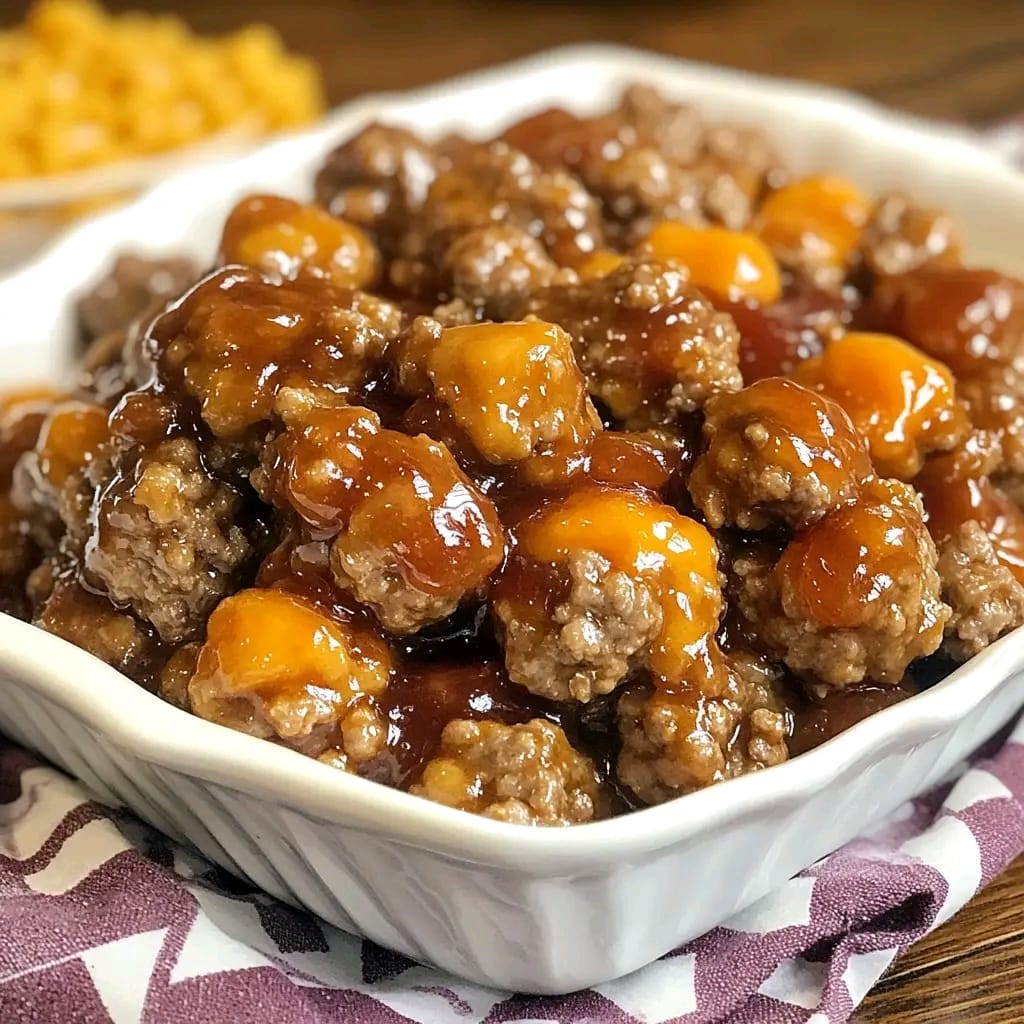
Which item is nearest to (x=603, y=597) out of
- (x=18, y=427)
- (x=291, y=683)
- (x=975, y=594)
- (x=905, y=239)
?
(x=291, y=683)

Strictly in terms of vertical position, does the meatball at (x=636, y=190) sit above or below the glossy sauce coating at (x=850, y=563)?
above

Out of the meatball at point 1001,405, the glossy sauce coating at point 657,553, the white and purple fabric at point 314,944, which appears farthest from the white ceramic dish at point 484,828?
the meatball at point 1001,405

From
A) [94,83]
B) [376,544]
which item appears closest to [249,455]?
[376,544]

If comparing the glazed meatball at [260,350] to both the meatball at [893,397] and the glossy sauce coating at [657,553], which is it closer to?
the glossy sauce coating at [657,553]

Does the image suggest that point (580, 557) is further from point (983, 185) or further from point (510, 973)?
point (983, 185)

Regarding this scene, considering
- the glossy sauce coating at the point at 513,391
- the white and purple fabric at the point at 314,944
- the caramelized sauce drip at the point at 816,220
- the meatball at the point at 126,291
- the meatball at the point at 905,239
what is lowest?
the white and purple fabric at the point at 314,944

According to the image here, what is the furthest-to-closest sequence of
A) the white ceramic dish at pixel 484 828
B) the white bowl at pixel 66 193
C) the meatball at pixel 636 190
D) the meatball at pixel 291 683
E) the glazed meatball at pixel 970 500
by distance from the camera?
the white bowl at pixel 66 193 < the meatball at pixel 636 190 < the glazed meatball at pixel 970 500 < the meatball at pixel 291 683 < the white ceramic dish at pixel 484 828

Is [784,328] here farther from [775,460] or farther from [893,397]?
[775,460]
